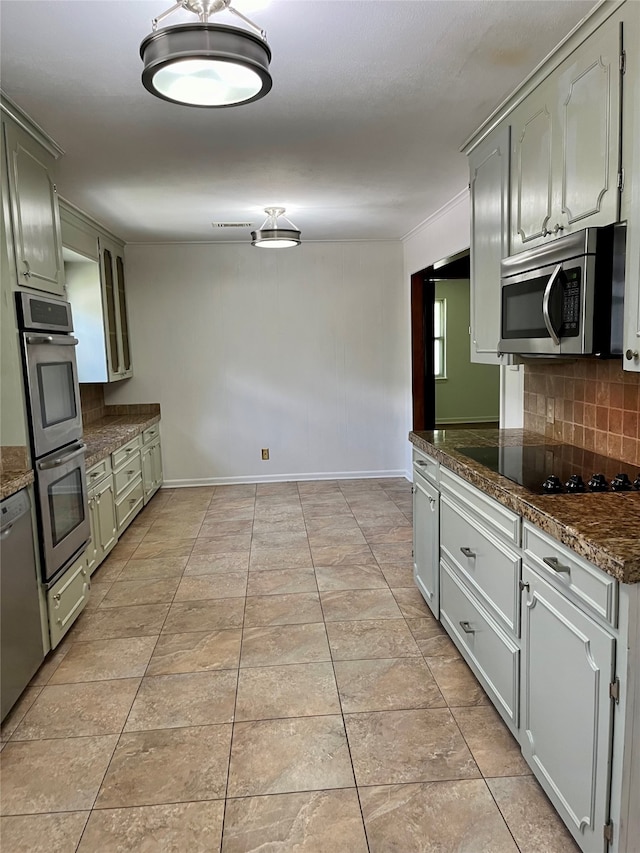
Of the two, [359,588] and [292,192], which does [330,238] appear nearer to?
[292,192]

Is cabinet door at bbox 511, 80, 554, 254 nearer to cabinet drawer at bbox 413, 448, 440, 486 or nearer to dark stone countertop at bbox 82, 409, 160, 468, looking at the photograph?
cabinet drawer at bbox 413, 448, 440, 486

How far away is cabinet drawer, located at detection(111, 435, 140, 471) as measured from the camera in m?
4.11

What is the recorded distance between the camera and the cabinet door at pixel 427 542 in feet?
9.07

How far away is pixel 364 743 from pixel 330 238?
4.65 meters

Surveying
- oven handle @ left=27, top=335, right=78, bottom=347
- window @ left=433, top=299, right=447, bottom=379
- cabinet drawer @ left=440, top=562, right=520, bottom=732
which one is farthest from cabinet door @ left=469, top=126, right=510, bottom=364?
window @ left=433, top=299, right=447, bottom=379

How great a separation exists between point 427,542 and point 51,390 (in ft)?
6.38

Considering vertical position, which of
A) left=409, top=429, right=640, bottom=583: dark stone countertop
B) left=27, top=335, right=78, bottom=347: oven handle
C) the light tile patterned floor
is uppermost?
left=27, top=335, right=78, bottom=347: oven handle

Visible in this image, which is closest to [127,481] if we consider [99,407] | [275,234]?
[99,407]

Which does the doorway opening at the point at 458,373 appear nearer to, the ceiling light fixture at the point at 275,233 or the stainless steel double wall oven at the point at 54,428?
the ceiling light fixture at the point at 275,233

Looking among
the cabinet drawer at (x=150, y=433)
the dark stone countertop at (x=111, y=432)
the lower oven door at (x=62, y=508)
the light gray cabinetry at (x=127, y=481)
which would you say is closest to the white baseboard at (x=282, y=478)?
the cabinet drawer at (x=150, y=433)

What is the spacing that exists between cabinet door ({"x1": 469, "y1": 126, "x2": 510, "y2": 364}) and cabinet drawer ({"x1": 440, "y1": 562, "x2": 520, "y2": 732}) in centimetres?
112

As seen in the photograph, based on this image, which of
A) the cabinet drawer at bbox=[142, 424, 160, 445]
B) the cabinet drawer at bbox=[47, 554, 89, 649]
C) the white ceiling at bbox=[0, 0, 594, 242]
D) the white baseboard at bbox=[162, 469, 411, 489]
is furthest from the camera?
the white baseboard at bbox=[162, 469, 411, 489]

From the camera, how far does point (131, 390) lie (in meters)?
5.74

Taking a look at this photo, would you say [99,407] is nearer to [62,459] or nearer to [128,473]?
[128,473]
